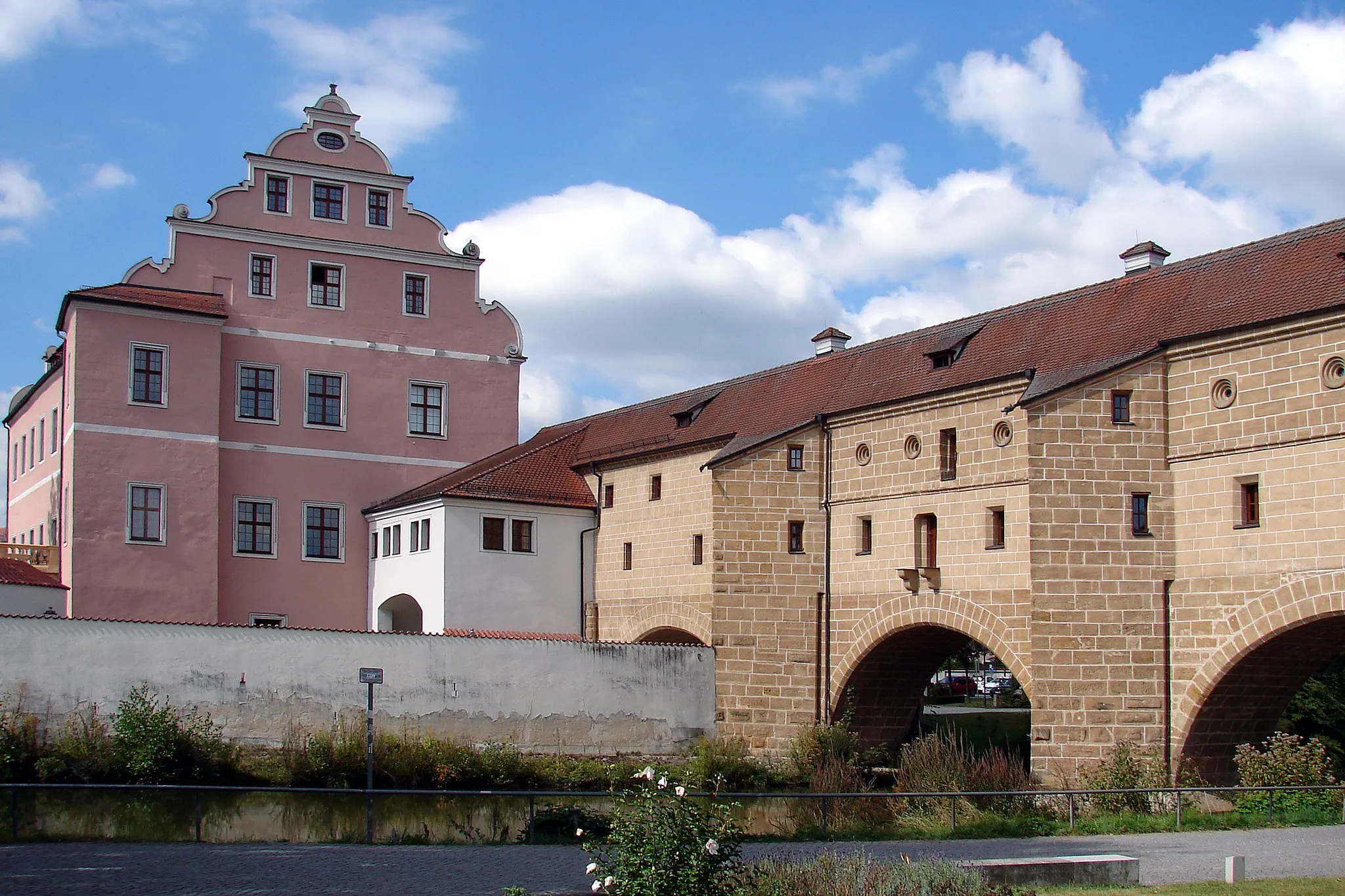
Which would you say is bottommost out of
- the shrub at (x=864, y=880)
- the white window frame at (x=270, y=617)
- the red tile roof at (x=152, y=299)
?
the shrub at (x=864, y=880)

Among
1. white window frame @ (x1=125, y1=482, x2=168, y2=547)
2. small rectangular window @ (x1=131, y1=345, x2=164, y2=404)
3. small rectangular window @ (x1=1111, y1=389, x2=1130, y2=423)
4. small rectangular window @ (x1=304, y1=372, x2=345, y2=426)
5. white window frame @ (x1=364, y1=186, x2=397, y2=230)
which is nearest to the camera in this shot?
small rectangular window @ (x1=1111, y1=389, x2=1130, y2=423)

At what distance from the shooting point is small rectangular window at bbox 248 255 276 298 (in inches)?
1422

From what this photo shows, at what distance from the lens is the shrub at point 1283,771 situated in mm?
21703

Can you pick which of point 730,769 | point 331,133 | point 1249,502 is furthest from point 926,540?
point 331,133

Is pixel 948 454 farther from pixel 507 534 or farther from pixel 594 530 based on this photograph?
pixel 507 534

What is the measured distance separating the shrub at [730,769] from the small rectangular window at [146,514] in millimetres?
13504

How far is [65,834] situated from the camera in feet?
58.0

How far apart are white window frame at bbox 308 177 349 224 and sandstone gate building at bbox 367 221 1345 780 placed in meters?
7.73

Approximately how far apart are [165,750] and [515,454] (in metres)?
15.7

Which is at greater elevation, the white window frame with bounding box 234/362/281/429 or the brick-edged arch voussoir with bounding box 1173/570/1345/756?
the white window frame with bounding box 234/362/281/429

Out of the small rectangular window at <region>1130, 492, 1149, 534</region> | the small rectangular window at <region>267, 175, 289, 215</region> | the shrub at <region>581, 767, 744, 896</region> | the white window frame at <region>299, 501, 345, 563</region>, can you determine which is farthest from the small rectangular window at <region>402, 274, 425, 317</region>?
the shrub at <region>581, 767, 744, 896</region>

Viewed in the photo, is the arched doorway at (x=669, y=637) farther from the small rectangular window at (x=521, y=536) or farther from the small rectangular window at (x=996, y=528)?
the small rectangular window at (x=996, y=528)

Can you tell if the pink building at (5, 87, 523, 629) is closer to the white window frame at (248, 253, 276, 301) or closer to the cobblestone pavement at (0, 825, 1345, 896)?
the white window frame at (248, 253, 276, 301)

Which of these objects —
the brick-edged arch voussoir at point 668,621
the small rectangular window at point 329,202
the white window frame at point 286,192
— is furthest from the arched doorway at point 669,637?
the white window frame at point 286,192
